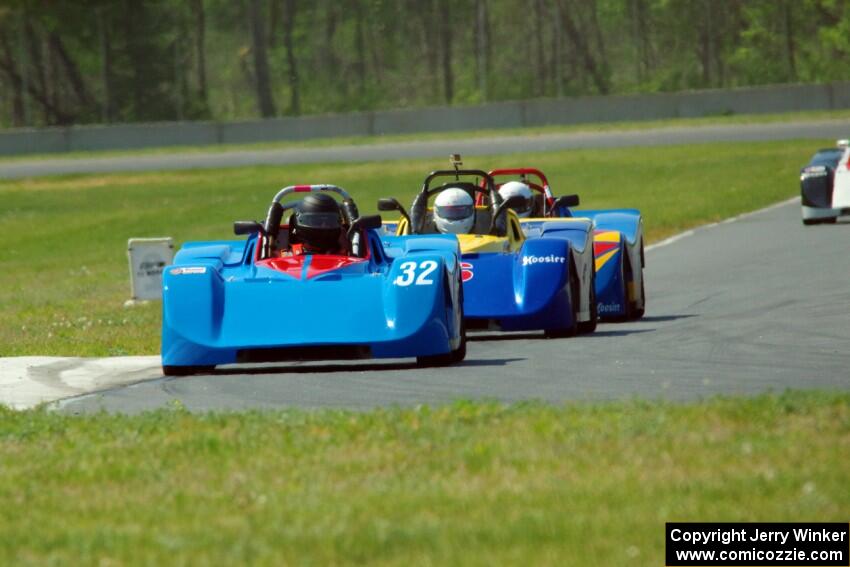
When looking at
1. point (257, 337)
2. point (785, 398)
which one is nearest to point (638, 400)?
point (785, 398)

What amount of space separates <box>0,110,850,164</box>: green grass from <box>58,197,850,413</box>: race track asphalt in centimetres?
4233

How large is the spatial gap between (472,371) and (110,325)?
7.03 metres

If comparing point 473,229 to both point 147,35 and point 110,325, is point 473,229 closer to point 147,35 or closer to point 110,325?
point 110,325

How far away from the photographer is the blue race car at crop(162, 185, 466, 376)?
11.5 metres

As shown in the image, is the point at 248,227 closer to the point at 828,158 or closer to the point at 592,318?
the point at 592,318

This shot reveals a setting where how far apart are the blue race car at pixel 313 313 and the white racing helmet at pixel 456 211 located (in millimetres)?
2835

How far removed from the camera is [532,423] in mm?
8234

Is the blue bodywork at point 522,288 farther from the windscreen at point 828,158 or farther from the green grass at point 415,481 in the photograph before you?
the windscreen at point 828,158

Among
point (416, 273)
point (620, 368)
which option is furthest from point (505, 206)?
point (620, 368)

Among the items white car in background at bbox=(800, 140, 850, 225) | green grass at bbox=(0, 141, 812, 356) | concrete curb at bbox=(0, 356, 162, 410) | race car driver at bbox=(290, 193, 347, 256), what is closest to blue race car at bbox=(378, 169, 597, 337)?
race car driver at bbox=(290, 193, 347, 256)

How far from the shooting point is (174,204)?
41.8m

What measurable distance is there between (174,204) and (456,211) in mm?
27276

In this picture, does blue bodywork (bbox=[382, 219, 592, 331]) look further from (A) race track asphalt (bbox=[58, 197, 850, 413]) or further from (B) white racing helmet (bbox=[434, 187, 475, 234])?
(B) white racing helmet (bbox=[434, 187, 475, 234])

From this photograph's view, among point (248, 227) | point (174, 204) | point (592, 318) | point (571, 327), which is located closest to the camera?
point (248, 227)
